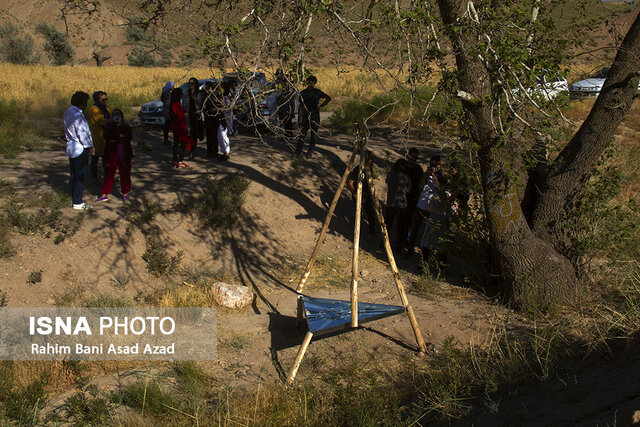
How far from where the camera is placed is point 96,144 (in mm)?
9062

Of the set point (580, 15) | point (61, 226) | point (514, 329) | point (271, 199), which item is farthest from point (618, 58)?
point (61, 226)

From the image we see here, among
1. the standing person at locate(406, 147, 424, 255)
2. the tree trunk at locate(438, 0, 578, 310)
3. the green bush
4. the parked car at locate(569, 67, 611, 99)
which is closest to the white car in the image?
the parked car at locate(569, 67, 611, 99)

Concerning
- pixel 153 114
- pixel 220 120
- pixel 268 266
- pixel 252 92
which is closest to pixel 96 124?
pixel 220 120

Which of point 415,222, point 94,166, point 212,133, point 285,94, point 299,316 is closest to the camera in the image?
point 299,316

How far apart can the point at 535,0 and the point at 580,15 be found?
1.05 metres

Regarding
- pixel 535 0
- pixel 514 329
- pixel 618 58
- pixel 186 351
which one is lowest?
pixel 186 351

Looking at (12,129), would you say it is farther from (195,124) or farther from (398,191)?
(398,191)

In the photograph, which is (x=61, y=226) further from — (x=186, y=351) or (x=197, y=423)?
(x=197, y=423)

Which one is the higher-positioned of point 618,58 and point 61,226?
point 618,58

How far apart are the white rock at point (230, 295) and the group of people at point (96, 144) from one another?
2812 mm

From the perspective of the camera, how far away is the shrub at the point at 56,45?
36.4 metres

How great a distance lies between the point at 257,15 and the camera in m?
5.50

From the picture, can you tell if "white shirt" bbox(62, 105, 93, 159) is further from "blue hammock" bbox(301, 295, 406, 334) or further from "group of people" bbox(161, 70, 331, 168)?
"blue hammock" bbox(301, 295, 406, 334)

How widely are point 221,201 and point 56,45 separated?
109 feet
